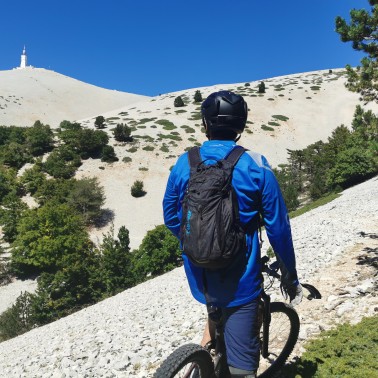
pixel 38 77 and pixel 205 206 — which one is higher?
pixel 38 77

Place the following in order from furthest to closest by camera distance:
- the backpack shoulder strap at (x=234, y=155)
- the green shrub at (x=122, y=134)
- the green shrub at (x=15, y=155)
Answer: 1. the green shrub at (x=122, y=134)
2. the green shrub at (x=15, y=155)
3. the backpack shoulder strap at (x=234, y=155)

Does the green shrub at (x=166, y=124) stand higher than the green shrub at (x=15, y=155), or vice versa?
the green shrub at (x=166, y=124)

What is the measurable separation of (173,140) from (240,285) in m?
50.1

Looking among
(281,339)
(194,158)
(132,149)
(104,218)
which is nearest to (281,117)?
(132,149)

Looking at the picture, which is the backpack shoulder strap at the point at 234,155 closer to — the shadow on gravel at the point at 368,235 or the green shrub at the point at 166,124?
the shadow on gravel at the point at 368,235

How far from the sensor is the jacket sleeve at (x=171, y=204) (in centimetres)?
294

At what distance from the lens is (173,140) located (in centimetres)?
5200

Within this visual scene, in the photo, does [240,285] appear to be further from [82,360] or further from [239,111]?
[82,360]

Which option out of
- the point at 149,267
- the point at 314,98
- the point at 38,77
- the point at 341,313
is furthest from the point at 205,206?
the point at 38,77

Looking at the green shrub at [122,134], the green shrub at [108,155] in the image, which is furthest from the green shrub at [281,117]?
the green shrub at [108,155]

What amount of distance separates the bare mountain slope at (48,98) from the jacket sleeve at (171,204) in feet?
295

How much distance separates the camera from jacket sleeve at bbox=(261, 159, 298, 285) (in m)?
2.44

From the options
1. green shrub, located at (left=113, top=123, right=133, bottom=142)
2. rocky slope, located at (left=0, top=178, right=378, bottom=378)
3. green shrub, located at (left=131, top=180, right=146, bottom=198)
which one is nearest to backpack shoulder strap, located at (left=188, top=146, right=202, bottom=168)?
rocky slope, located at (left=0, top=178, right=378, bottom=378)

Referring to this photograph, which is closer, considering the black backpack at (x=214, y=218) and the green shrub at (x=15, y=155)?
the black backpack at (x=214, y=218)
